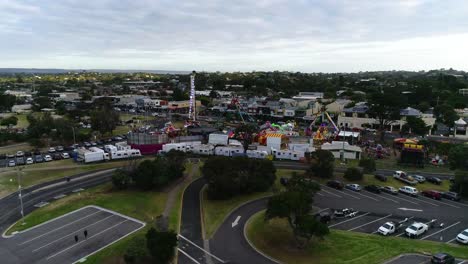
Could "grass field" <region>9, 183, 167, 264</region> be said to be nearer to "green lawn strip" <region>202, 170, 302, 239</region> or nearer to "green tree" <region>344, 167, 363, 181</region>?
"green lawn strip" <region>202, 170, 302, 239</region>

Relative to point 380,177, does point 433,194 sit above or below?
below

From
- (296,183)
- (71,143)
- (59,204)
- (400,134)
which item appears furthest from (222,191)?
(400,134)

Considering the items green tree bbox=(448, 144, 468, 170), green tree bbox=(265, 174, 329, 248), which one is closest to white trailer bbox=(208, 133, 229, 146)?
green tree bbox=(265, 174, 329, 248)

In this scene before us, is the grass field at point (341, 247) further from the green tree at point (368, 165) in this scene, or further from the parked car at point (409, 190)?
the green tree at point (368, 165)

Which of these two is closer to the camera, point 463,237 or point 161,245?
point 161,245

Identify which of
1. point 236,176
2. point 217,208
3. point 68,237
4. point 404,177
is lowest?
point 68,237

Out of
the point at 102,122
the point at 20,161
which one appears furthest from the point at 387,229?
the point at 102,122

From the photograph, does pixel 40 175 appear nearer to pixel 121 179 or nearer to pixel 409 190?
pixel 121 179

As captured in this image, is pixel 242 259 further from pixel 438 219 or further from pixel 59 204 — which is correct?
pixel 59 204
